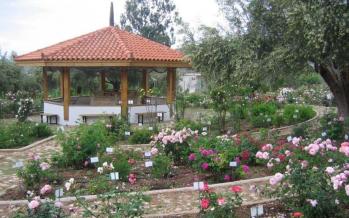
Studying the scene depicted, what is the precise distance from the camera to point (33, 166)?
7.08m

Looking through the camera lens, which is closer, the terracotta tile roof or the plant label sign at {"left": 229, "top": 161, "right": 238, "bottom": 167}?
the plant label sign at {"left": 229, "top": 161, "right": 238, "bottom": 167}

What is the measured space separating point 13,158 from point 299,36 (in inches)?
272

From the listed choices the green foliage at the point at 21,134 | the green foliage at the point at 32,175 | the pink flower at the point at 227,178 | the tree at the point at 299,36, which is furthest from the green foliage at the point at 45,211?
the green foliage at the point at 21,134

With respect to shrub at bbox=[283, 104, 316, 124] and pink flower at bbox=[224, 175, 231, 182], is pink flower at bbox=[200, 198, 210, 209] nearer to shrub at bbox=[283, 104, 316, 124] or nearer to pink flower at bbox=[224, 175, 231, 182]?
pink flower at bbox=[224, 175, 231, 182]

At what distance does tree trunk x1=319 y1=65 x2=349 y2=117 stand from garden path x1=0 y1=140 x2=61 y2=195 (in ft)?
23.7

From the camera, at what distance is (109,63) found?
15.9m

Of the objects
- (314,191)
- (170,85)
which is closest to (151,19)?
(170,85)

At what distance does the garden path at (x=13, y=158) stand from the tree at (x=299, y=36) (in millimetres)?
5525

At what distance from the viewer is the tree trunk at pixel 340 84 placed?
11703mm

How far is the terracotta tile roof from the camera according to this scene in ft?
52.7

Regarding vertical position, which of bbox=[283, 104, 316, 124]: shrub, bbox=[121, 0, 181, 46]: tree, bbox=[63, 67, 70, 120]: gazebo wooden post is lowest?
bbox=[283, 104, 316, 124]: shrub

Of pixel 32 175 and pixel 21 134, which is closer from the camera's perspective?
pixel 32 175

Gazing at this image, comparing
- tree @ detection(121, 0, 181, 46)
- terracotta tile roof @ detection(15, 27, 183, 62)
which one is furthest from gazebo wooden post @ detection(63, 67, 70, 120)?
tree @ detection(121, 0, 181, 46)

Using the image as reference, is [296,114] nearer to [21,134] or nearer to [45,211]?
[21,134]
